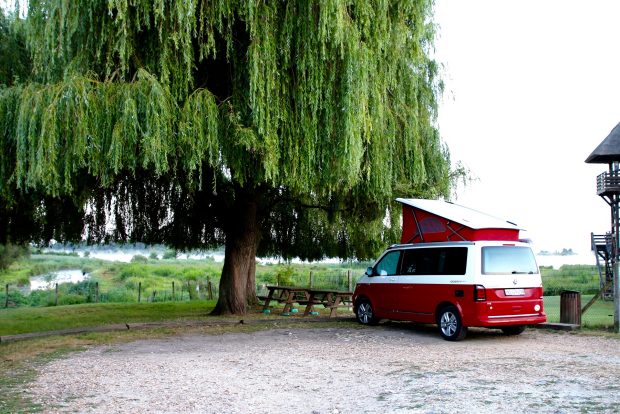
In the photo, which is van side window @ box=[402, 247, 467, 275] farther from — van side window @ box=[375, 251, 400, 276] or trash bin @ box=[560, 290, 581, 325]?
trash bin @ box=[560, 290, 581, 325]

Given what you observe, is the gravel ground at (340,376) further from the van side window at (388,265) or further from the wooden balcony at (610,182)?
the wooden balcony at (610,182)

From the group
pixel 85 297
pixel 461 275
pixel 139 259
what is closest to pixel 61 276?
pixel 139 259

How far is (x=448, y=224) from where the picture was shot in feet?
40.7

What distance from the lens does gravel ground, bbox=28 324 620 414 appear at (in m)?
6.76

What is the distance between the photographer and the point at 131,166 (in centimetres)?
1118

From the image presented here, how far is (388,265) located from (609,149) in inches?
1232

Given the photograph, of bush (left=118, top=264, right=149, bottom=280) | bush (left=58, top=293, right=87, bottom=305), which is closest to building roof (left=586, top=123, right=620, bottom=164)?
bush (left=58, top=293, right=87, bottom=305)

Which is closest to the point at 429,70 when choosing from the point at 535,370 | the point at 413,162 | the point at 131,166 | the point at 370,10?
the point at 413,162

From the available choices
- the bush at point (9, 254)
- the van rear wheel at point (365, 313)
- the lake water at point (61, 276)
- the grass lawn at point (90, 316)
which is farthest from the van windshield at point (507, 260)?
the lake water at point (61, 276)

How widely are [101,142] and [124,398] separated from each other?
5.39 metres

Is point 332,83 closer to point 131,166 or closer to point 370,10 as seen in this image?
point 370,10

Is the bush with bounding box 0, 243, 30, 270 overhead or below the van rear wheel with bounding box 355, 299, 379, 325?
overhead

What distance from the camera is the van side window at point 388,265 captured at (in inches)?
532

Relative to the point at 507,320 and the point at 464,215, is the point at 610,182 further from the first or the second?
the point at 507,320
